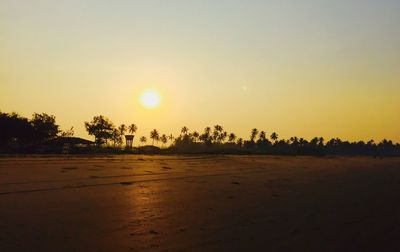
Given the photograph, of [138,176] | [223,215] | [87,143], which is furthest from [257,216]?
[87,143]

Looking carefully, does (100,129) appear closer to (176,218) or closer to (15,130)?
(15,130)

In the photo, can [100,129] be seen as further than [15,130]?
Yes

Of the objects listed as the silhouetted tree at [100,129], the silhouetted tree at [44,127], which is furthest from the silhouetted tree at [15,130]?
the silhouetted tree at [100,129]

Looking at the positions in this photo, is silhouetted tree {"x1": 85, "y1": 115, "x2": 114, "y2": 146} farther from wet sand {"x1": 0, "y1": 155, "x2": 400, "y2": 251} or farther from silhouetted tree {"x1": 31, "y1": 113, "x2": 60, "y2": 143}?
wet sand {"x1": 0, "y1": 155, "x2": 400, "y2": 251}

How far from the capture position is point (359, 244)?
11.3 metres

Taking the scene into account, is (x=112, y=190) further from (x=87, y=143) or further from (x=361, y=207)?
(x=87, y=143)

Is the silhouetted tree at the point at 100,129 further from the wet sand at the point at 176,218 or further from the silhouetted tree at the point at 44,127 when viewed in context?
the wet sand at the point at 176,218

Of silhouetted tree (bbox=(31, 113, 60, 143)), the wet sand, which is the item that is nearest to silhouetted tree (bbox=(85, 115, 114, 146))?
silhouetted tree (bbox=(31, 113, 60, 143))

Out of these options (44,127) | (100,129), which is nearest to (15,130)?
(44,127)

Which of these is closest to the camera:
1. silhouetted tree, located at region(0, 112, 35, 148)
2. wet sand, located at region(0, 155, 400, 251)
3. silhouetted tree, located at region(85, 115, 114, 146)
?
wet sand, located at region(0, 155, 400, 251)

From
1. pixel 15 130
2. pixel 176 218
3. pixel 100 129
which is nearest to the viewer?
pixel 176 218

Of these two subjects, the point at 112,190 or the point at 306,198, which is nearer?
the point at 112,190

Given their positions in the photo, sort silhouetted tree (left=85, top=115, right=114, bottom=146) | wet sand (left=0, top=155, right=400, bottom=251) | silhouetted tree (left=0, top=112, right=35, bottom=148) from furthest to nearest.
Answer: silhouetted tree (left=85, top=115, right=114, bottom=146) → silhouetted tree (left=0, top=112, right=35, bottom=148) → wet sand (left=0, top=155, right=400, bottom=251)

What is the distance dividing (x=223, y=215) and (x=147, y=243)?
183 inches
